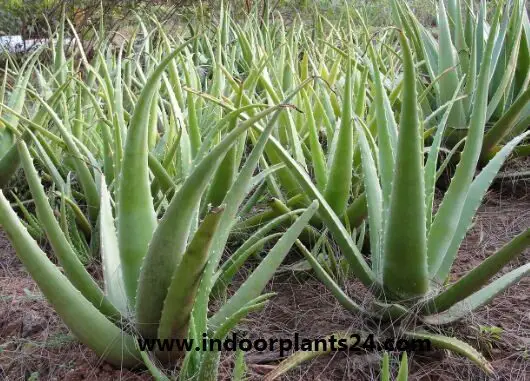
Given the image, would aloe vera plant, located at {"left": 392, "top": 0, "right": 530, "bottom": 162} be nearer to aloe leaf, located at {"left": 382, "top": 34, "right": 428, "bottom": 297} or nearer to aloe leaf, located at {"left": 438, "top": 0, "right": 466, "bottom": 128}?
aloe leaf, located at {"left": 438, "top": 0, "right": 466, "bottom": 128}

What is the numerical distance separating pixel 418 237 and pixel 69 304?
2.11 feet

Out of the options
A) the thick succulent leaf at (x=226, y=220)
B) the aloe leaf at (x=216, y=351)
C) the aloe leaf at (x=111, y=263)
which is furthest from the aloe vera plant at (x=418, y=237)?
the aloe leaf at (x=111, y=263)

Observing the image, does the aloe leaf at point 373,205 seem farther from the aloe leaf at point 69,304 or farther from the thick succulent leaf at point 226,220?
the aloe leaf at point 69,304

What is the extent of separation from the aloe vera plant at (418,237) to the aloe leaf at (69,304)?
39 centimetres

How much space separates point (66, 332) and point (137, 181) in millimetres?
474

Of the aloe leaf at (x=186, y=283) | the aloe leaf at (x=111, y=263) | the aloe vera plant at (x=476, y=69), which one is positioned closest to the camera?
the aloe leaf at (x=186, y=283)

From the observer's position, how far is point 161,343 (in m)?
1.04

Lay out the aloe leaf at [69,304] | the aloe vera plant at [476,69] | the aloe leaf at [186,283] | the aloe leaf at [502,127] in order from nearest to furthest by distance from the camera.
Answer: the aloe leaf at [186,283] → the aloe leaf at [69,304] → the aloe leaf at [502,127] → the aloe vera plant at [476,69]

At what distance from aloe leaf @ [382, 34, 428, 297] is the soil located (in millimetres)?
134

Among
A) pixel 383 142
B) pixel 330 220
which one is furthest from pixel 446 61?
pixel 330 220

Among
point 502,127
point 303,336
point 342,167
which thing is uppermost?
point 342,167

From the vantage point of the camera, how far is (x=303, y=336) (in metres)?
1.25

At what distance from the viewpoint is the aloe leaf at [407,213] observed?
0.98 m

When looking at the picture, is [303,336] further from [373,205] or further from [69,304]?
[69,304]
